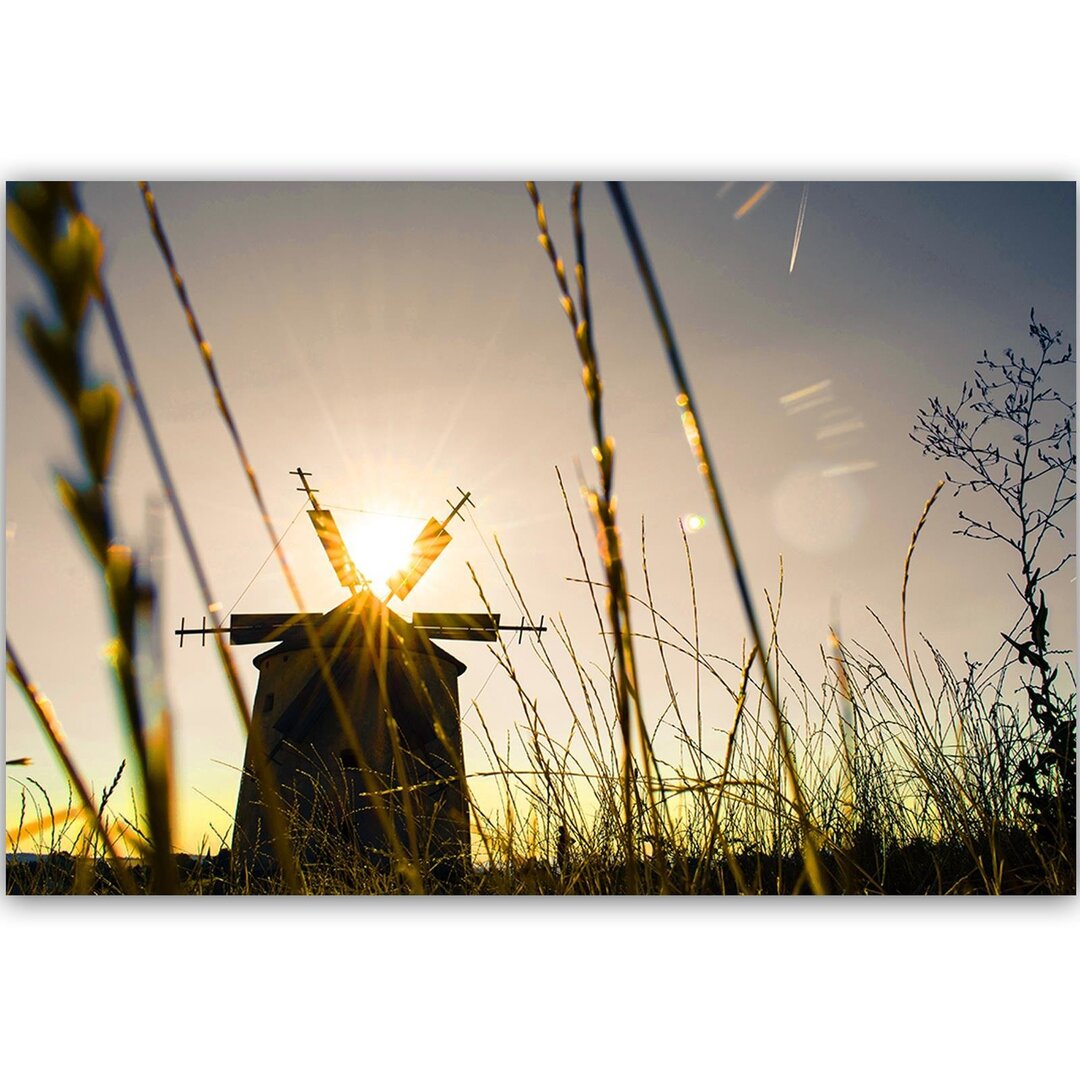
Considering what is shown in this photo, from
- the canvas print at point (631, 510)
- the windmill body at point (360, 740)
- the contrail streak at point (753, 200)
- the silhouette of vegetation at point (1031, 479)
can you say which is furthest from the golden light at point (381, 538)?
the silhouette of vegetation at point (1031, 479)

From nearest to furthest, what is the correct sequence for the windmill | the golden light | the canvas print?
the windmill, the canvas print, the golden light

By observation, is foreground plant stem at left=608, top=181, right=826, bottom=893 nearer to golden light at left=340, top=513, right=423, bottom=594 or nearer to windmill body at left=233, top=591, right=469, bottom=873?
windmill body at left=233, top=591, right=469, bottom=873

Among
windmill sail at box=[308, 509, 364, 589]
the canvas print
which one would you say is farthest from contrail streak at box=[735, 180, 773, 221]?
windmill sail at box=[308, 509, 364, 589]

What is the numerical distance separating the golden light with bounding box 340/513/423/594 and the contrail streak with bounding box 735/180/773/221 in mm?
1025

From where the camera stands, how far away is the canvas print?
2084mm

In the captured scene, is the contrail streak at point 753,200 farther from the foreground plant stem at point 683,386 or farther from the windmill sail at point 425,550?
the foreground plant stem at point 683,386

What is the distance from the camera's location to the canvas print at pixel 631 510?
208 centimetres

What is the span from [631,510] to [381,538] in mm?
650

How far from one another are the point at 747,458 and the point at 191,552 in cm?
215

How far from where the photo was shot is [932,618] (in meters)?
2.29
